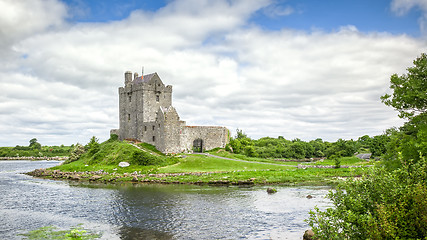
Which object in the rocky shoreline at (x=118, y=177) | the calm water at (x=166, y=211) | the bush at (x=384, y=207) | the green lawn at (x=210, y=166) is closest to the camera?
the bush at (x=384, y=207)

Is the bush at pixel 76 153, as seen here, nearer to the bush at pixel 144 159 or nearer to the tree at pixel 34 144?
the bush at pixel 144 159

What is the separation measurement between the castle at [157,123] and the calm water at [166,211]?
2392cm

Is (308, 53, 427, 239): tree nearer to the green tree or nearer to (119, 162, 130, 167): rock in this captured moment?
the green tree

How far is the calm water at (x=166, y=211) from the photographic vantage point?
21.5 meters

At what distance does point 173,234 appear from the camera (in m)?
21.0

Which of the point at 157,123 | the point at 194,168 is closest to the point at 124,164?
the point at 157,123

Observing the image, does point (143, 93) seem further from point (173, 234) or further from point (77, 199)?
point (173, 234)

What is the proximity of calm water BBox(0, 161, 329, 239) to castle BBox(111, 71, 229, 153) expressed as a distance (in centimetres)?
2392

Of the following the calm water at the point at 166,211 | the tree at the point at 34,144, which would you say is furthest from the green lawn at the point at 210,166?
the tree at the point at 34,144

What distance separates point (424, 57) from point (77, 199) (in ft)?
107

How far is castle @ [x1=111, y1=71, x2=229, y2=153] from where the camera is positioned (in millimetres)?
64438

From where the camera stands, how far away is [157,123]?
216ft

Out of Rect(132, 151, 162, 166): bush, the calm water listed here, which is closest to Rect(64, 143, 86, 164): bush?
Rect(132, 151, 162, 166): bush

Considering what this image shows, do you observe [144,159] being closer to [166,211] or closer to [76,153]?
[76,153]
